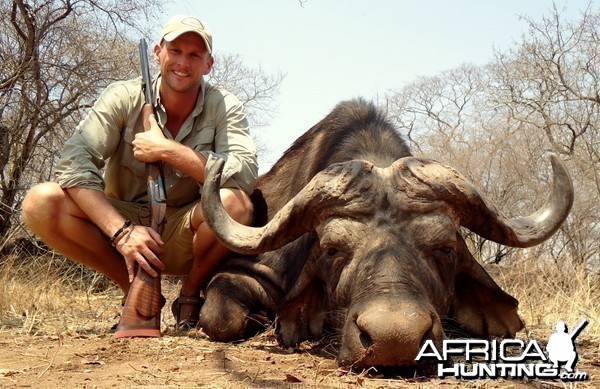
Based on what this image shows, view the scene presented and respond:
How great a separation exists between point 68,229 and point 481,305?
3.02m

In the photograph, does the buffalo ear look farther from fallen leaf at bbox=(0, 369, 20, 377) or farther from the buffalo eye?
fallen leaf at bbox=(0, 369, 20, 377)

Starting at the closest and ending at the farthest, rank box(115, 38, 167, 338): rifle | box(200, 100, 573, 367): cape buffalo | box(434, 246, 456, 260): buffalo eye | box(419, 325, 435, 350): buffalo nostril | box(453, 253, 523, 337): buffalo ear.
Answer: box(419, 325, 435, 350): buffalo nostril, box(200, 100, 573, 367): cape buffalo, box(434, 246, 456, 260): buffalo eye, box(115, 38, 167, 338): rifle, box(453, 253, 523, 337): buffalo ear

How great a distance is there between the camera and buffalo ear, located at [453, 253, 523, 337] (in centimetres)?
480

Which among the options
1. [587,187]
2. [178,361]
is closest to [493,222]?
[178,361]

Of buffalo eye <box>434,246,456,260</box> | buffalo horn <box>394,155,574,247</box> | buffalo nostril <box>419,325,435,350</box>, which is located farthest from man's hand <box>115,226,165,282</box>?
buffalo nostril <box>419,325,435,350</box>

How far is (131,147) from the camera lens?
571 cm

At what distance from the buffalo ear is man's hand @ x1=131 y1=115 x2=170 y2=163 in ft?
7.45

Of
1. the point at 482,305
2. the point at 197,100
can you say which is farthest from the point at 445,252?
the point at 197,100

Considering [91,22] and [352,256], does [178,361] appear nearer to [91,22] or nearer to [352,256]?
[352,256]

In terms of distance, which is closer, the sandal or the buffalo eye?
the buffalo eye

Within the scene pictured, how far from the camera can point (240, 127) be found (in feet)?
19.0

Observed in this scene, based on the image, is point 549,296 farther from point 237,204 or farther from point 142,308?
point 142,308

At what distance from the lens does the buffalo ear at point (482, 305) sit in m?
4.80

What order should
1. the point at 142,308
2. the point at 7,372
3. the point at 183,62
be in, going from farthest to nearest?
the point at 183,62, the point at 142,308, the point at 7,372
